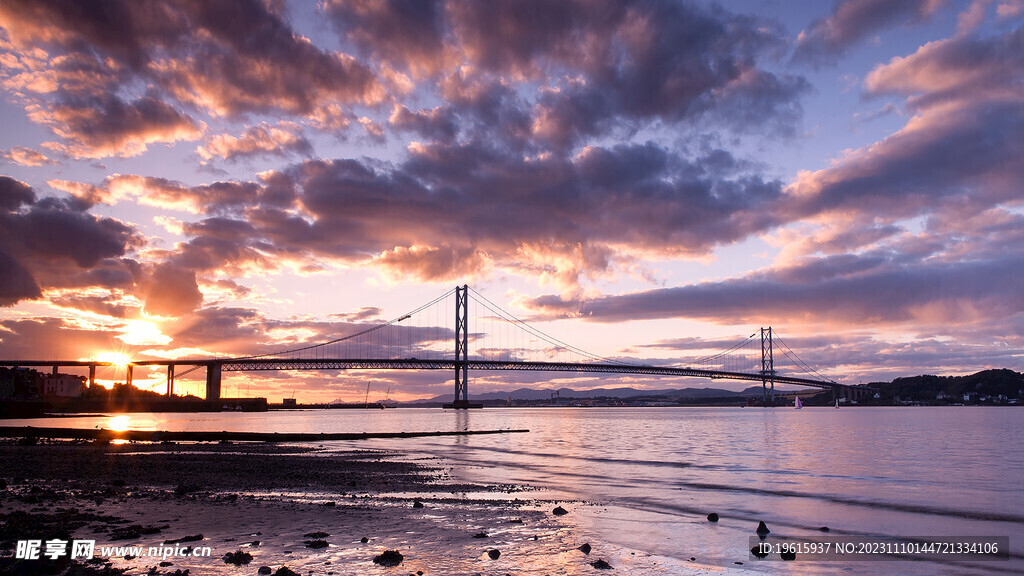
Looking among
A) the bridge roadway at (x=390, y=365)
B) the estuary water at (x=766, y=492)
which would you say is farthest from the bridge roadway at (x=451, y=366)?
the estuary water at (x=766, y=492)

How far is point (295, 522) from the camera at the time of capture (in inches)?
471

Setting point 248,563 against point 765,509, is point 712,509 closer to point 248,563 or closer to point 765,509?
point 765,509

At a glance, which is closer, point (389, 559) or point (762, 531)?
point (389, 559)

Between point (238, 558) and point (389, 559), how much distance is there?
78.4 inches

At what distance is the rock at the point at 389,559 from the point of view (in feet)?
29.4

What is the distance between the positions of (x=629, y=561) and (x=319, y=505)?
730 cm

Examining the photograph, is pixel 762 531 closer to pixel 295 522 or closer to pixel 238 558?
pixel 295 522

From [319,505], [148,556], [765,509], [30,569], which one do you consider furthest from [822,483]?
[30,569]

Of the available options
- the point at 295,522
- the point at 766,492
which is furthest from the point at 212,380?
the point at 295,522

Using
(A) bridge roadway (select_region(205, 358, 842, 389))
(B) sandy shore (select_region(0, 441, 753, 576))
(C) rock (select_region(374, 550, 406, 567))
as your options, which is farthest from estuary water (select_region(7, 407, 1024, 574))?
(A) bridge roadway (select_region(205, 358, 842, 389))

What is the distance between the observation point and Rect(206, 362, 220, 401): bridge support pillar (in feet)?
397

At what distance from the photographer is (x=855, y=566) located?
10242 mm

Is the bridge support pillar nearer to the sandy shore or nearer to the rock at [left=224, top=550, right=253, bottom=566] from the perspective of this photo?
the sandy shore

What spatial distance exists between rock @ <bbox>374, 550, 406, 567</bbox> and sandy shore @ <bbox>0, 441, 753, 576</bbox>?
104 mm
